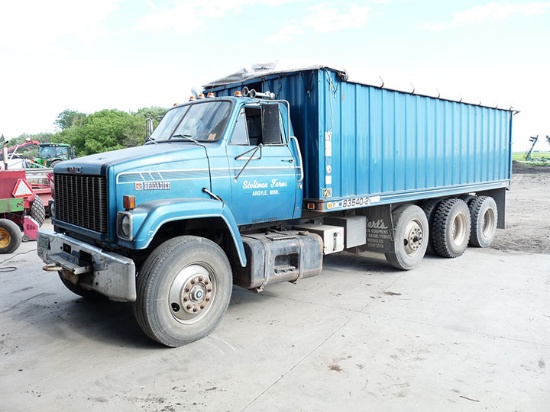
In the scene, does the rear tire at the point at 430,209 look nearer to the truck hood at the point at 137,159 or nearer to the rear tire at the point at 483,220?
the rear tire at the point at 483,220

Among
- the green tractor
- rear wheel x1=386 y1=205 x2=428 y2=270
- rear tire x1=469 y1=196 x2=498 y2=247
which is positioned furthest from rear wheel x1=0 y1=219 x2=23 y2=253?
the green tractor

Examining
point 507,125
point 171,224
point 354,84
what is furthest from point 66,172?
point 507,125

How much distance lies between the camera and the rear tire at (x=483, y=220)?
1021 centimetres

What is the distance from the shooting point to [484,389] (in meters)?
3.93

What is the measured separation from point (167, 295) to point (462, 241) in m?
7.01

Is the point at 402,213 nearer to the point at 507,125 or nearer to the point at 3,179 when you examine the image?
the point at 507,125

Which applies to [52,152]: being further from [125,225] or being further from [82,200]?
[125,225]

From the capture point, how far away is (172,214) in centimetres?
472

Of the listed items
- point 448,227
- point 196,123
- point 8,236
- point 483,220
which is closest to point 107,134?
point 8,236

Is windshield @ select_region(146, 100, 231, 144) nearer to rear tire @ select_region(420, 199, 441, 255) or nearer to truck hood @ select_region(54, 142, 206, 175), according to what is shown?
truck hood @ select_region(54, 142, 206, 175)

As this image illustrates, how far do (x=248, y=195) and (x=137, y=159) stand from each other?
4.70 ft

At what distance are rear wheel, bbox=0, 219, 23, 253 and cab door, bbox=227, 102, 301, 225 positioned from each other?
618cm

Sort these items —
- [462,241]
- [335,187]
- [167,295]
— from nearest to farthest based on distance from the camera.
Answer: [167,295], [335,187], [462,241]

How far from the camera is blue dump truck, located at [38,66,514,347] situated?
4793mm
